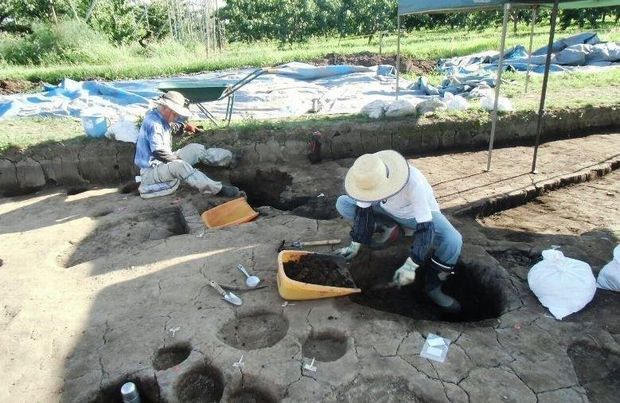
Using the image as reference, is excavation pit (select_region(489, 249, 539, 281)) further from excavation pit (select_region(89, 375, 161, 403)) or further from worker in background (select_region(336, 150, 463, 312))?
excavation pit (select_region(89, 375, 161, 403))

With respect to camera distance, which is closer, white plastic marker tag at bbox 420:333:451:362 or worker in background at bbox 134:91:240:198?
white plastic marker tag at bbox 420:333:451:362

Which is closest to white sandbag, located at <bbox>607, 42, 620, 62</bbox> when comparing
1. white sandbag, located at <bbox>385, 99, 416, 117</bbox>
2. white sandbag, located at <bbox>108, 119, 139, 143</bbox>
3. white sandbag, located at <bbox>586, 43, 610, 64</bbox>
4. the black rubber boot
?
white sandbag, located at <bbox>586, 43, 610, 64</bbox>

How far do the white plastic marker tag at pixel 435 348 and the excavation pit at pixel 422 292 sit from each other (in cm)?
66

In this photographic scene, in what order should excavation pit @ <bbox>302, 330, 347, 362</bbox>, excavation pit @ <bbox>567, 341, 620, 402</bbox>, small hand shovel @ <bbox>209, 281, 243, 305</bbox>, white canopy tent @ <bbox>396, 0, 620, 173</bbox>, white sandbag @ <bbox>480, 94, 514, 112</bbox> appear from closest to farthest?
excavation pit @ <bbox>567, 341, 620, 402</bbox>, excavation pit @ <bbox>302, 330, 347, 362</bbox>, small hand shovel @ <bbox>209, 281, 243, 305</bbox>, white canopy tent @ <bbox>396, 0, 620, 173</bbox>, white sandbag @ <bbox>480, 94, 514, 112</bbox>

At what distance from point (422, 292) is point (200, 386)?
1984 mm

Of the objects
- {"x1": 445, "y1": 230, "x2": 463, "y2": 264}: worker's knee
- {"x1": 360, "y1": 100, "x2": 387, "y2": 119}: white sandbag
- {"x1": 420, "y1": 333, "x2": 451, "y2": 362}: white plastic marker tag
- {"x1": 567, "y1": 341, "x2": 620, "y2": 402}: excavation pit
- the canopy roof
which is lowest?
{"x1": 567, "y1": 341, "x2": 620, "y2": 402}: excavation pit

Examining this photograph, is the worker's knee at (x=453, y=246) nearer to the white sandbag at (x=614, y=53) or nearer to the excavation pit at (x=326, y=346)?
the excavation pit at (x=326, y=346)

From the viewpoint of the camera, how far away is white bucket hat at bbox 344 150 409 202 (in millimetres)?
3105

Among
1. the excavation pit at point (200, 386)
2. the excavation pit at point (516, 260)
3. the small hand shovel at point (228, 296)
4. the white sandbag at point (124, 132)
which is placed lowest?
the excavation pit at point (200, 386)

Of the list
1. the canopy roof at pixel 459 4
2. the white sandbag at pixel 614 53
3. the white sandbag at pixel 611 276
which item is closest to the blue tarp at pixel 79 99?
the canopy roof at pixel 459 4

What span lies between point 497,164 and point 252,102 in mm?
4559

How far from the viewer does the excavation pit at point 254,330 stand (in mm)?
2900

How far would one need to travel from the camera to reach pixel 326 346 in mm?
2869

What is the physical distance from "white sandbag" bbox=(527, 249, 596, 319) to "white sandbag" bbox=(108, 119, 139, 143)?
5000 millimetres
